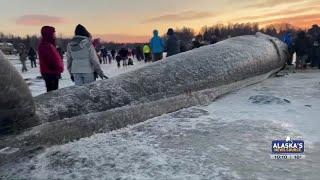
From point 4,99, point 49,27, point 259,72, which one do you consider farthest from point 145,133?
point 259,72

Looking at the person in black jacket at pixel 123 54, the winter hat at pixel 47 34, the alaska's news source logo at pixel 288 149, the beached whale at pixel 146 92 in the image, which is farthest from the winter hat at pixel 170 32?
the person in black jacket at pixel 123 54

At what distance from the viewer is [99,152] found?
5430 mm

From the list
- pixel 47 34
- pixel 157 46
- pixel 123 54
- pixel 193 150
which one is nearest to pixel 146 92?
pixel 47 34

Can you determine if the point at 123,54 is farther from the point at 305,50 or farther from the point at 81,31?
the point at 81,31

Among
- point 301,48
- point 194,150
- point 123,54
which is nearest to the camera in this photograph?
point 194,150

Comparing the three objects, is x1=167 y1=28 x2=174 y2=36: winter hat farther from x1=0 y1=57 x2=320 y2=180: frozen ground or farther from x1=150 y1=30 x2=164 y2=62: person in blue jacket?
x1=0 y1=57 x2=320 y2=180: frozen ground

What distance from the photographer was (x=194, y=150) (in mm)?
5469

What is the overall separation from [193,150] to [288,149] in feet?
3.81

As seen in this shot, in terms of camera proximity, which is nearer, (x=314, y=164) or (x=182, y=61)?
(x=314, y=164)

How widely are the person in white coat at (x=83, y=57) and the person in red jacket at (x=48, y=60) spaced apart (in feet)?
1.60

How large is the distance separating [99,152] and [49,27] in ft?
11.1

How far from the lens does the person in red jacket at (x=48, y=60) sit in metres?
7.86

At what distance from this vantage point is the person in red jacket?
7863 millimetres

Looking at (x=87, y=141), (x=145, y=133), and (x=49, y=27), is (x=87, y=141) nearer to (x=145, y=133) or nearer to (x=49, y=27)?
(x=145, y=133)
